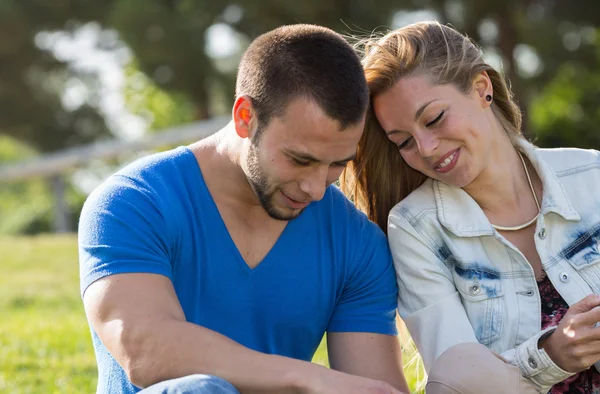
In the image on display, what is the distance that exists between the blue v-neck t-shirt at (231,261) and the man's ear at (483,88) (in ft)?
2.01

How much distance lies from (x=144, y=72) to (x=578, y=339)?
39.0ft

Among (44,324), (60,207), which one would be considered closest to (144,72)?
(60,207)

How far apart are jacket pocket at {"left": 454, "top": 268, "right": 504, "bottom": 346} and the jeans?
3.49 feet

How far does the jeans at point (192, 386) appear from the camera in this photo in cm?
240

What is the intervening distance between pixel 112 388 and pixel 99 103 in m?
21.5

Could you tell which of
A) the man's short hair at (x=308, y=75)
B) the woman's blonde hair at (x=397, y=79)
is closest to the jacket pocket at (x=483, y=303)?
the woman's blonde hair at (x=397, y=79)

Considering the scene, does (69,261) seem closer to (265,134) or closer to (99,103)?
(265,134)

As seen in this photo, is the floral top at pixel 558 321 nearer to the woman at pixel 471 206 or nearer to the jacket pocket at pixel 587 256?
the woman at pixel 471 206

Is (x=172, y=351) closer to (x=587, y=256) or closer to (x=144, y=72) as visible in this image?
(x=587, y=256)

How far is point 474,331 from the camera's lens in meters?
3.19

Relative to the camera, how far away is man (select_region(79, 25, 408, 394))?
2.64 metres


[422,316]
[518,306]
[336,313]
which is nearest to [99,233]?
[336,313]

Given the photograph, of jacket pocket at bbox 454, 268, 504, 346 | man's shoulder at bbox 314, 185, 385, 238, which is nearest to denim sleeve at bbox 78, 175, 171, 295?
man's shoulder at bbox 314, 185, 385, 238

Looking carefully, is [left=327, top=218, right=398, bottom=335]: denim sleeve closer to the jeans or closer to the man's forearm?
the man's forearm
